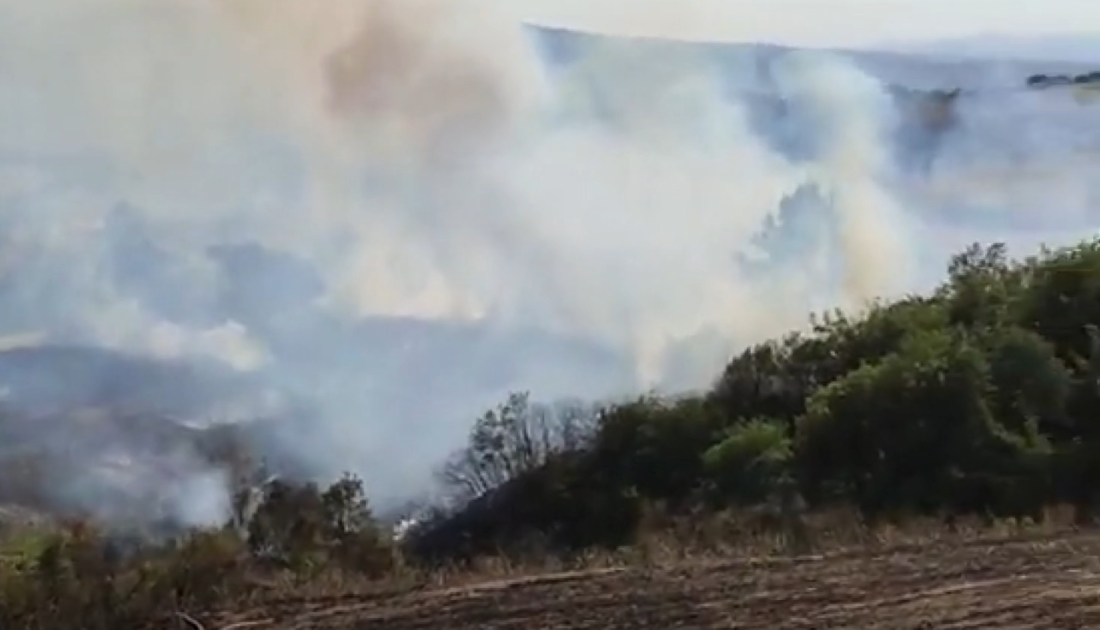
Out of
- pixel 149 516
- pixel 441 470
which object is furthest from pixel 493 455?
pixel 149 516

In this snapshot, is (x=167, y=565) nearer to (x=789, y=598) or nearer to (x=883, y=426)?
(x=789, y=598)

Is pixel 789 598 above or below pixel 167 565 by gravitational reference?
below

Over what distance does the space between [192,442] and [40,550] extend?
349cm

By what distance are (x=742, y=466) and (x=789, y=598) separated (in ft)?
15.9

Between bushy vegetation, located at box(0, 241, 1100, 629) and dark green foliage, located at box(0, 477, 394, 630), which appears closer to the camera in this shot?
dark green foliage, located at box(0, 477, 394, 630)

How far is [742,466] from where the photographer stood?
10984 mm

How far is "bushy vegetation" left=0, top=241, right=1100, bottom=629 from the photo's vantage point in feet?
27.4

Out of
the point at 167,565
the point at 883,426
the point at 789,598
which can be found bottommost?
the point at 789,598

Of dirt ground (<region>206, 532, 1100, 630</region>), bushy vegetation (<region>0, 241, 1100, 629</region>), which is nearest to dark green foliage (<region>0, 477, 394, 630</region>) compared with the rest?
bushy vegetation (<region>0, 241, 1100, 629</region>)

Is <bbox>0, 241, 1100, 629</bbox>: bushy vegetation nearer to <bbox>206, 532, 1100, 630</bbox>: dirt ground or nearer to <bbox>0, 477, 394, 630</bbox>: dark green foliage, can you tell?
<bbox>0, 477, 394, 630</bbox>: dark green foliage

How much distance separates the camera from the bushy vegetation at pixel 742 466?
329 inches

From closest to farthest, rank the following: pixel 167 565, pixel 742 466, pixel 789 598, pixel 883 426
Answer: pixel 789 598
pixel 167 565
pixel 883 426
pixel 742 466

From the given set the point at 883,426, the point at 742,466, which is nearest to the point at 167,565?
the point at 742,466

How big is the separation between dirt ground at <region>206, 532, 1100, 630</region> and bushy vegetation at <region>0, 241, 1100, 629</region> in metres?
1.01
